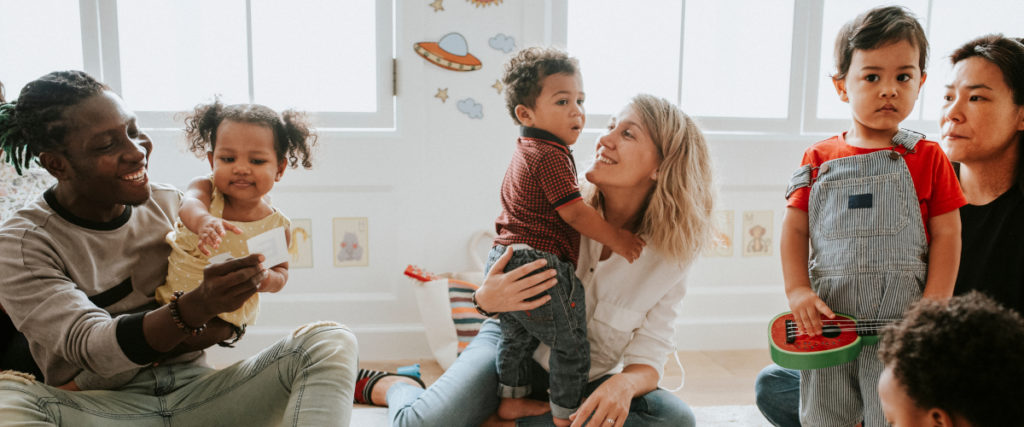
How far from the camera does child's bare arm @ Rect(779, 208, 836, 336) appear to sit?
1.31 meters

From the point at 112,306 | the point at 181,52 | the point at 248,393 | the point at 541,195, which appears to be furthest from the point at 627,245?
the point at 181,52

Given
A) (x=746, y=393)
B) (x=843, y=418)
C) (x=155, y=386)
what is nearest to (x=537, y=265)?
(x=843, y=418)

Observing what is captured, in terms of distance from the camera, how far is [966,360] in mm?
896

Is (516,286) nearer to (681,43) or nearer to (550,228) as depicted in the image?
(550,228)

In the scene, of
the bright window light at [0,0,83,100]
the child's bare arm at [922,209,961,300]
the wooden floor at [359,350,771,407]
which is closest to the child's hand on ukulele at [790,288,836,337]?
the child's bare arm at [922,209,961,300]

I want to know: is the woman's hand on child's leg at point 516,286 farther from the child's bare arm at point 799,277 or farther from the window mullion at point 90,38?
the window mullion at point 90,38

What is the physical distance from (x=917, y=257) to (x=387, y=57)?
74.4 inches

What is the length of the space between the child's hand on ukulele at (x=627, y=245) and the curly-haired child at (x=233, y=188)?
2.64 feet

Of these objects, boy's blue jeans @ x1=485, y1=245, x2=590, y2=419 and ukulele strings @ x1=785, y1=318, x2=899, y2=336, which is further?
boy's blue jeans @ x1=485, y1=245, x2=590, y2=419

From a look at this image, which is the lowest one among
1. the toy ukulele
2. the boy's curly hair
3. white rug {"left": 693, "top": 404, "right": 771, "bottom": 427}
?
white rug {"left": 693, "top": 404, "right": 771, "bottom": 427}

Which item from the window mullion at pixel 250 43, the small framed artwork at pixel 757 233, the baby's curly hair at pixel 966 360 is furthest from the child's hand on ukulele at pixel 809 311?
the window mullion at pixel 250 43

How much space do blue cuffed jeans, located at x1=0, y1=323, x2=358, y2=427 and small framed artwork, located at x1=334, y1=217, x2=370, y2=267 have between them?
3.51 feet

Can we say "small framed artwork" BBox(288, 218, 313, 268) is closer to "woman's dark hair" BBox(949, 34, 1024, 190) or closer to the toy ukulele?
the toy ukulele

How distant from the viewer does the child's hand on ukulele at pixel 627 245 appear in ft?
4.93
